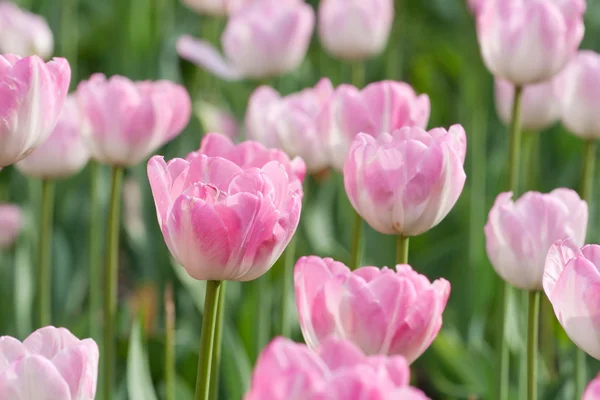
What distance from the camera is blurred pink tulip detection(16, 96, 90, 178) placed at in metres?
1.20

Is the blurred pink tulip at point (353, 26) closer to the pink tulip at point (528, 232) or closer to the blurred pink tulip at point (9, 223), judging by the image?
the blurred pink tulip at point (9, 223)

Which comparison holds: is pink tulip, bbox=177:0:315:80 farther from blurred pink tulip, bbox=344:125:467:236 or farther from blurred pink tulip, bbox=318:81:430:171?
blurred pink tulip, bbox=344:125:467:236

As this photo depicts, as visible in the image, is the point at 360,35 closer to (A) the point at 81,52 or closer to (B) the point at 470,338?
(B) the point at 470,338

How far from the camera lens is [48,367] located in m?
0.64

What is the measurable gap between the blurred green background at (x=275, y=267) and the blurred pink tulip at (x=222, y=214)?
353 mm

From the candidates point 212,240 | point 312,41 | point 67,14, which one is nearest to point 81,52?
point 67,14

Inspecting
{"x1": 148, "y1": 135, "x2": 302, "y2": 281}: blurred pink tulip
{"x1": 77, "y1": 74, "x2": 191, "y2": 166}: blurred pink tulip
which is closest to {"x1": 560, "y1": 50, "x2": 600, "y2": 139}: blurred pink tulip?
{"x1": 77, "y1": 74, "x2": 191, "y2": 166}: blurred pink tulip

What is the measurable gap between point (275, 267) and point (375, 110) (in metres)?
0.67

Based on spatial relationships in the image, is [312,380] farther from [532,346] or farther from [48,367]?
[532,346]

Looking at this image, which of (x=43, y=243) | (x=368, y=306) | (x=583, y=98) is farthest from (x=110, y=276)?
(x=583, y=98)

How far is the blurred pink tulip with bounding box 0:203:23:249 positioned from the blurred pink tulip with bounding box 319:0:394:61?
0.60m

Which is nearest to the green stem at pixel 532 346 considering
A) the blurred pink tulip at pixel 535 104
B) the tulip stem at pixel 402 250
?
the tulip stem at pixel 402 250

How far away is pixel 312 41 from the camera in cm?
282

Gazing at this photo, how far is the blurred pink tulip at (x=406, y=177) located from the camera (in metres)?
0.80
